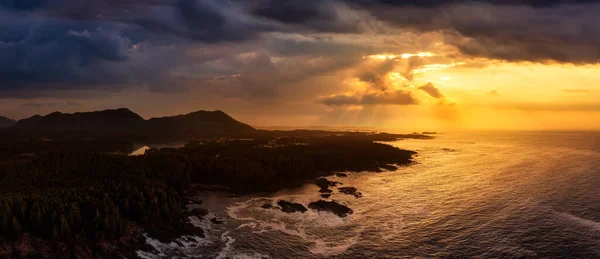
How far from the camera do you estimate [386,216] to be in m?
93.8

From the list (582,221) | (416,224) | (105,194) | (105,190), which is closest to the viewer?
(105,194)

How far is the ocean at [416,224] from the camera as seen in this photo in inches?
2753

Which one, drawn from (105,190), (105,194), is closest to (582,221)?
(105,194)

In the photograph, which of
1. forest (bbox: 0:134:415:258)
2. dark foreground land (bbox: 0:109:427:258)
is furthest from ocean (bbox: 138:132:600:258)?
forest (bbox: 0:134:415:258)

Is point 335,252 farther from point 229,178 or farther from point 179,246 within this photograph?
point 229,178

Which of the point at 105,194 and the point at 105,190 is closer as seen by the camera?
the point at 105,194

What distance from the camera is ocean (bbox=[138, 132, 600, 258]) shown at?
2753 inches

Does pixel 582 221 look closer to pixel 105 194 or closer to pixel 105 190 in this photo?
pixel 105 194

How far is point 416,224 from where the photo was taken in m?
86.8

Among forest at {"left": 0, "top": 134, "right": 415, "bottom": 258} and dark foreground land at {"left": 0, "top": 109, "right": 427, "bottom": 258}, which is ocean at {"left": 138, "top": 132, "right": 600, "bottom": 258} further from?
forest at {"left": 0, "top": 134, "right": 415, "bottom": 258}

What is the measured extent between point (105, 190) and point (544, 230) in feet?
333

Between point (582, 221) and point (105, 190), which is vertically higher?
point (105, 190)

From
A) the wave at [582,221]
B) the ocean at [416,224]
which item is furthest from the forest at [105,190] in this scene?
the wave at [582,221]

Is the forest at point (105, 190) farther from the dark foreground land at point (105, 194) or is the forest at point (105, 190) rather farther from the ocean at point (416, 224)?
the ocean at point (416, 224)
